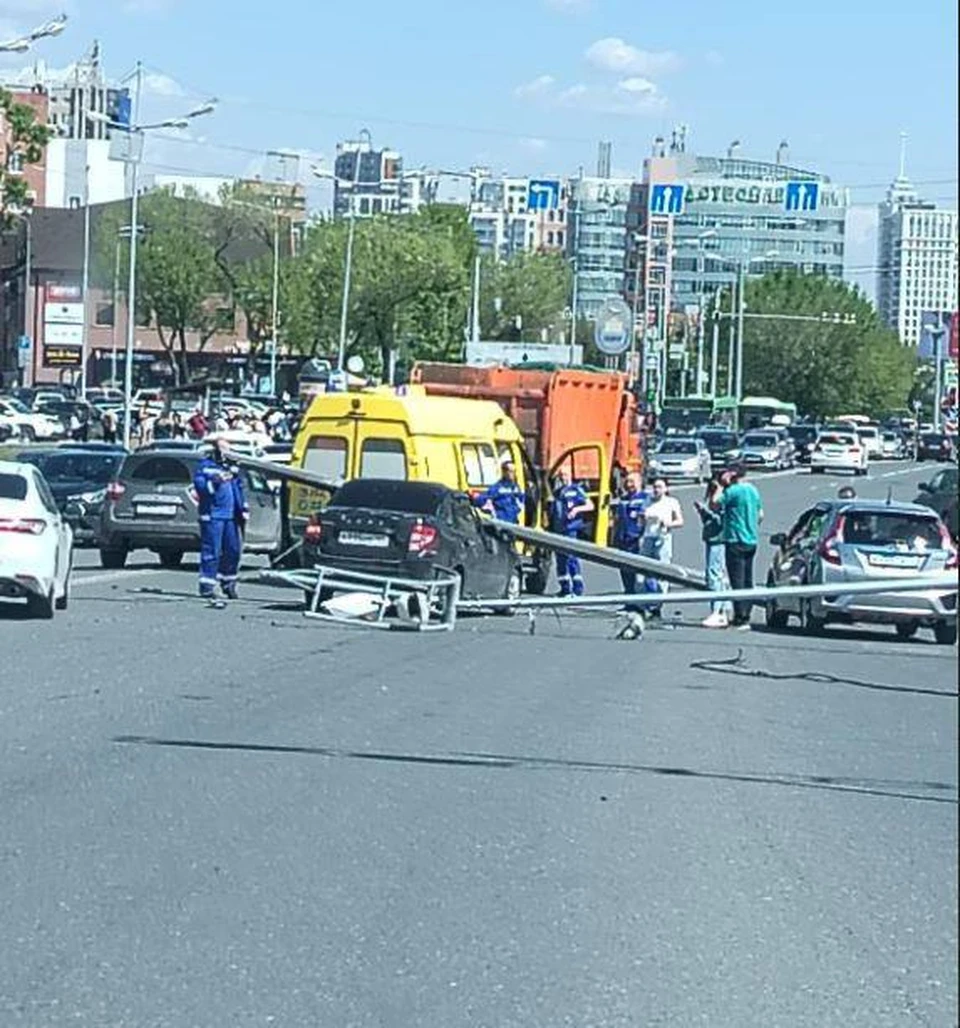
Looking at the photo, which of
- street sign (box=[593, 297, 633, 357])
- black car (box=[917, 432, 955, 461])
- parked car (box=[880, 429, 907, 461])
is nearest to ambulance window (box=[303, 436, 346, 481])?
street sign (box=[593, 297, 633, 357])

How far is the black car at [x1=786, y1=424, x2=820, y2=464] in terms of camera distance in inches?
3521

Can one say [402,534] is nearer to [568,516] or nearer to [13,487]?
[13,487]

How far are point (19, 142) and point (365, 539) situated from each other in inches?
1432

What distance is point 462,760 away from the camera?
1374 cm

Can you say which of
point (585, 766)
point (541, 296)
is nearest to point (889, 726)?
point (585, 766)

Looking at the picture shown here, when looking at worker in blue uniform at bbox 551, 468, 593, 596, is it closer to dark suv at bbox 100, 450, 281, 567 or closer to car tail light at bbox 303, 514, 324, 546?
dark suv at bbox 100, 450, 281, 567

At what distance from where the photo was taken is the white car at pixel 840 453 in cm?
8488

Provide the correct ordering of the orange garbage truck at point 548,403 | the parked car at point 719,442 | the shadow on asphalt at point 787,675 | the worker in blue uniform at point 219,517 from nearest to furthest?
the shadow on asphalt at point 787,675 < the worker in blue uniform at point 219,517 < the orange garbage truck at point 548,403 < the parked car at point 719,442

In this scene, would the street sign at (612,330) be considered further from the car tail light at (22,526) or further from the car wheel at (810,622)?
the car tail light at (22,526)

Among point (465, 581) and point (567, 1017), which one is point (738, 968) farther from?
point (465, 581)

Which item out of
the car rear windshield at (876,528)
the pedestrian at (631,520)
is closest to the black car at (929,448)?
the pedestrian at (631,520)

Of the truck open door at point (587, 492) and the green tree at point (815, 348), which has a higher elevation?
the green tree at point (815, 348)

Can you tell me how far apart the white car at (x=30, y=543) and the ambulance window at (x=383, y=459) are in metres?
4.98

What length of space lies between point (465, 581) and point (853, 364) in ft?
369
